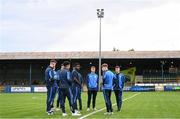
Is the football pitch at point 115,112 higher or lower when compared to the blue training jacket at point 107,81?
lower

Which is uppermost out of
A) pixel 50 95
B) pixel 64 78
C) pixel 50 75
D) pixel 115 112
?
pixel 50 75

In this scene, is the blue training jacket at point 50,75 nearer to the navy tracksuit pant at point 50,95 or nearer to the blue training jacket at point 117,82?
the navy tracksuit pant at point 50,95

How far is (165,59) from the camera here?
2977 inches

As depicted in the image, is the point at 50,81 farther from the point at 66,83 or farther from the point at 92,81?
the point at 92,81

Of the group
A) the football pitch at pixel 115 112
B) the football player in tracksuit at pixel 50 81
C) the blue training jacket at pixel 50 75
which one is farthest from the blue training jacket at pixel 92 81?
the blue training jacket at pixel 50 75

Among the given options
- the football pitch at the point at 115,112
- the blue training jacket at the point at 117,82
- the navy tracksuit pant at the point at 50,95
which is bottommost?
the football pitch at the point at 115,112

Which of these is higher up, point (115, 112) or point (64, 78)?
point (64, 78)

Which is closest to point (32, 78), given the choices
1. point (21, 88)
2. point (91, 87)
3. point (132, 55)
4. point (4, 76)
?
point (4, 76)

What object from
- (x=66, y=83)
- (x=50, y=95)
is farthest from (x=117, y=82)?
(x=66, y=83)

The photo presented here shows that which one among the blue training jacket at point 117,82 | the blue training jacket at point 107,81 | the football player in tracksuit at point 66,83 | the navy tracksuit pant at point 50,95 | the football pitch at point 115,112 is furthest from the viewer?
the blue training jacket at point 117,82

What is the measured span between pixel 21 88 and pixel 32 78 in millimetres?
12662

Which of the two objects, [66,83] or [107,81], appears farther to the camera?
[107,81]

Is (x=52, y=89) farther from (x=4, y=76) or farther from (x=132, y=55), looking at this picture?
(x=4, y=76)

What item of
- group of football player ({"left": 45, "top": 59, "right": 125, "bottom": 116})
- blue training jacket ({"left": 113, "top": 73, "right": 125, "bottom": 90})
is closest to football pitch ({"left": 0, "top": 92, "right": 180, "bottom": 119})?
group of football player ({"left": 45, "top": 59, "right": 125, "bottom": 116})
